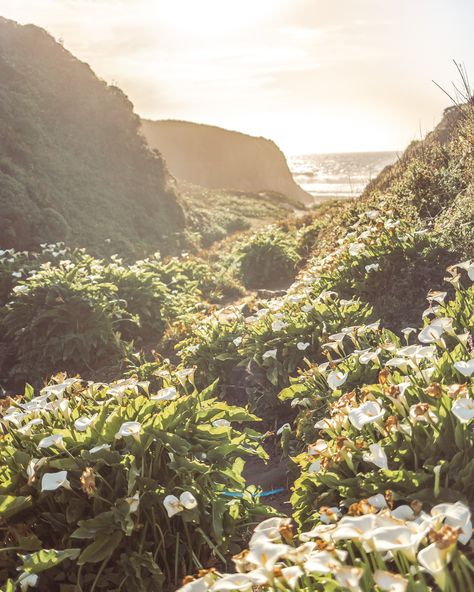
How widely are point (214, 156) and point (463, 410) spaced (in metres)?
88.0

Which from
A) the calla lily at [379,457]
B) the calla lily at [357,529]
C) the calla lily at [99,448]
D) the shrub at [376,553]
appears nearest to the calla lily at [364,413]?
the calla lily at [379,457]

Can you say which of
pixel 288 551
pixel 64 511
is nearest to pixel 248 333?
pixel 64 511

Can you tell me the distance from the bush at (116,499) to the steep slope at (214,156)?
81.9 m

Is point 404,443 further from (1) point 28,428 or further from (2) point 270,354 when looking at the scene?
(2) point 270,354

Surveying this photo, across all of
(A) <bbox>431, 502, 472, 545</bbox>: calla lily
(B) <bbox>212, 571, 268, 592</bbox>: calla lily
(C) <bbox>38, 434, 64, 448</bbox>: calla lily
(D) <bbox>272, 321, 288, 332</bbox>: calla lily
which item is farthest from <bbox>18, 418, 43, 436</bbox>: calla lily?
(D) <bbox>272, 321, 288, 332</bbox>: calla lily

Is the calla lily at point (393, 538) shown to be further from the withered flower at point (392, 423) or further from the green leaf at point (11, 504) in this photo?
the green leaf at point (11, 504)

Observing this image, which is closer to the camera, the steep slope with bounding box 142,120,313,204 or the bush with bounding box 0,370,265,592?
the bush with bounding box 0,370,265,592

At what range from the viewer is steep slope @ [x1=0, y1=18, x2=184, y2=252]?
13.8 metres

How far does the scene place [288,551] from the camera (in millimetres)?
2014

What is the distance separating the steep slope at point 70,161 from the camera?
1376 centimetres

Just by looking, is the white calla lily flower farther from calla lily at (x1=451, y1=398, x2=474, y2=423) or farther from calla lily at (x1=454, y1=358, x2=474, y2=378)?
calla lily at (x1=454, y1=358, x2=474, y2=378)

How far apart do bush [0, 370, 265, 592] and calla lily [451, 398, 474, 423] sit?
145 cm

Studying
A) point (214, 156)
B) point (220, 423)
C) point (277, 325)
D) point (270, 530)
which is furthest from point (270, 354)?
point (214, 156)

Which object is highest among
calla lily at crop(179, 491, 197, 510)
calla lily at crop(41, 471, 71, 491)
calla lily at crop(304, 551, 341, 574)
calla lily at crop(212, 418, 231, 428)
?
calla lily at crop(304, 551, 341, 574)
